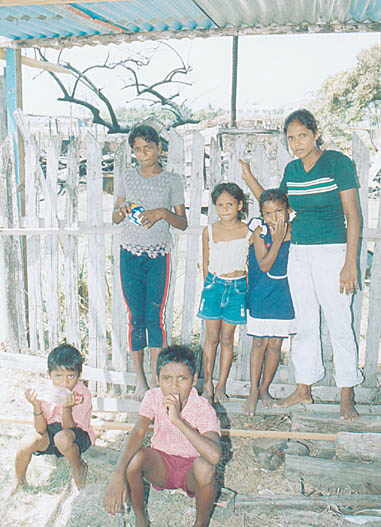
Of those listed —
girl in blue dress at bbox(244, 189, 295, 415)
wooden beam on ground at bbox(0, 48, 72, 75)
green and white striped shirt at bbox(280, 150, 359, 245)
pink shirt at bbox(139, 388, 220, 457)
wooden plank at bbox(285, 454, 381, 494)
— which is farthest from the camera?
wooden beam on ground at bbox(0, 48, 72, 75)

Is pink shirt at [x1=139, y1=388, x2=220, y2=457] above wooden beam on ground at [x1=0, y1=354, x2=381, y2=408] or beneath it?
above

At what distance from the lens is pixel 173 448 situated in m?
2.81

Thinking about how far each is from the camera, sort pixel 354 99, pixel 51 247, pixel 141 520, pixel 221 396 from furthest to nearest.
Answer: pixel 354 99 → pixel 51 247 → pixel 221 396 → pixel 141 520

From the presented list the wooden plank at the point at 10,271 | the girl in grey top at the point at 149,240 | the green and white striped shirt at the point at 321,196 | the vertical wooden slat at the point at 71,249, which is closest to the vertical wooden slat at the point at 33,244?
the wooden plank at the point at 10,271

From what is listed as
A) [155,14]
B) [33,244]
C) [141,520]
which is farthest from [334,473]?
[155,14]

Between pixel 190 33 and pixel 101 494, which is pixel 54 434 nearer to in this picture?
pixel 101 494

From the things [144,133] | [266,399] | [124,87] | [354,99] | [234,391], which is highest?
[354,99]

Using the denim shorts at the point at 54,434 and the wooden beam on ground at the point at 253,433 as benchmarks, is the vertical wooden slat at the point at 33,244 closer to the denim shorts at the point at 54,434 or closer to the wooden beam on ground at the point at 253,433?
the wooden beam on ground at the point at 253,433

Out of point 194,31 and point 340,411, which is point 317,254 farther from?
point 194,31

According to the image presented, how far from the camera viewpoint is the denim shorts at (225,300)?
12.4ft

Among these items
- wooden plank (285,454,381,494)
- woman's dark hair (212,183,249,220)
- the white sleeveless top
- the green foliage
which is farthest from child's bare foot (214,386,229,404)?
the green foliage

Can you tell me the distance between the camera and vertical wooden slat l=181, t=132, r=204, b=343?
415 cm

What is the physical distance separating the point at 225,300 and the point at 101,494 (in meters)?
1.49

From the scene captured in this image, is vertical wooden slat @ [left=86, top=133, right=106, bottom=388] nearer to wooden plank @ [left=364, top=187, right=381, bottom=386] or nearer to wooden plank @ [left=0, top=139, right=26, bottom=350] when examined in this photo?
wooden plank @ [left=0, top=139, right=26, bottom=350]
